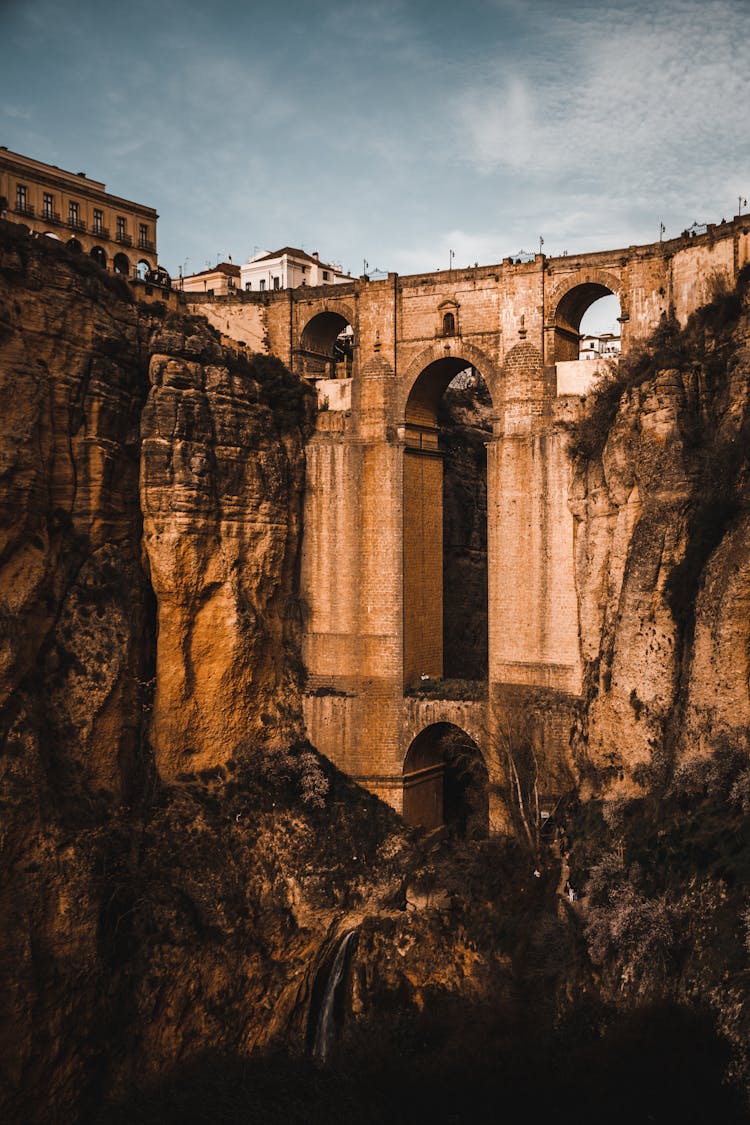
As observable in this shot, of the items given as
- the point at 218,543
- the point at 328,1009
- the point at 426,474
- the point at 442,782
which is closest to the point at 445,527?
the point at 426,474

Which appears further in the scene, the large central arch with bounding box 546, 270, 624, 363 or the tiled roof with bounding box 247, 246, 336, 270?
the tiled roof with bounding box 247, 246, 336, 270

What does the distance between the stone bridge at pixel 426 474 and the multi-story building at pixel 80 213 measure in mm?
9030

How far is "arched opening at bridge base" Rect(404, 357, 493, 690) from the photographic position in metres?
31.7

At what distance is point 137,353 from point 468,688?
40.9 feet

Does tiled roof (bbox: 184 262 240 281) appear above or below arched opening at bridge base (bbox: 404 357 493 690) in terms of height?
above

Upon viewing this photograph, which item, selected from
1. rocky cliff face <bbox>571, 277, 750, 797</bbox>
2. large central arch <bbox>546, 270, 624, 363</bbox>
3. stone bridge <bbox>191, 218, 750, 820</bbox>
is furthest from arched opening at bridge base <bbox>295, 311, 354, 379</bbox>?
rocky cliff face <bbox>571, 277, 750, 797</bbox>

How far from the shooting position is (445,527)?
3722 centimetres

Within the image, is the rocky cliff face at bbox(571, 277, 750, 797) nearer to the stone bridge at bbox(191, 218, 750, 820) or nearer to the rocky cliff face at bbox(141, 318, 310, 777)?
the stone bridge at bbox(191, 218, 750, 820)

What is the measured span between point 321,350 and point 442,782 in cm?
1339

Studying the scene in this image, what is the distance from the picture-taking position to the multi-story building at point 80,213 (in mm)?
38312

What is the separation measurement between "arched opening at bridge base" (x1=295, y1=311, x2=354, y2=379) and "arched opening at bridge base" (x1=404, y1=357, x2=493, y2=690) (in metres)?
3.41

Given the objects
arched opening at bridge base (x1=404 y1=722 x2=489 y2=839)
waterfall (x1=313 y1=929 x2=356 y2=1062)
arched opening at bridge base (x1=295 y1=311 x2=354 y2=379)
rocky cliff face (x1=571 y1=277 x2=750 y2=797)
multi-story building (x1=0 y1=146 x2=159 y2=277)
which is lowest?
waterfall (x1=313 y1=929 x2=356 y2=1062)

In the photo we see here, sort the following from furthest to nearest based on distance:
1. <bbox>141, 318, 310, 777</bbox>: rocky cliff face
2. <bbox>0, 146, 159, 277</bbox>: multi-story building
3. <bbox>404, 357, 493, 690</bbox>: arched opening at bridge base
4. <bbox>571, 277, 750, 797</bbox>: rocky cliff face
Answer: <bbox>0, 146, 159, 277</bbox>: multi-story building, <bbox>404, 357, 493, 690</bbox>: arched opening at bridge base, <bbox>141, 318, 310, 777</bbox>: rocky cliff face, <bbox>571, 277, 750, 797</bbox>: rocky cliff face

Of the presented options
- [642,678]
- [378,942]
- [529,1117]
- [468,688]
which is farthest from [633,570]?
[529,1117]
